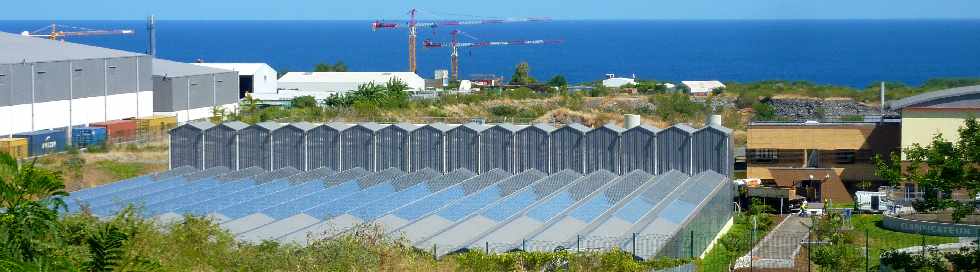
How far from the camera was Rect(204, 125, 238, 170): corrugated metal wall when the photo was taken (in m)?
32.8

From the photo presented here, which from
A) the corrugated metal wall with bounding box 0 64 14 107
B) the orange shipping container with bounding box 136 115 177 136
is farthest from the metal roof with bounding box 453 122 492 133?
the corrugated metal wall with bounding box 0 64 14 107

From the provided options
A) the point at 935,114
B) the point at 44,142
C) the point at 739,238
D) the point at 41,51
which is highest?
the point at 41,51

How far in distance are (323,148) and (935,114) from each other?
1462 centimetres

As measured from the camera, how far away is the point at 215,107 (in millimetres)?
48469

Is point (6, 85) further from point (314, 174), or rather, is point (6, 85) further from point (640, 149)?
point (640, 149)

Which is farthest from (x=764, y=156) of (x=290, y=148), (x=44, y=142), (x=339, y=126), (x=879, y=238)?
(x=44, y=142)

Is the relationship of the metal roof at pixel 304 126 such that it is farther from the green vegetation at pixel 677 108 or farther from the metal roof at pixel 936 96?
the green vegetation at pixel 677 108

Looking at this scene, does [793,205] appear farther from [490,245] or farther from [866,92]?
[866,92]

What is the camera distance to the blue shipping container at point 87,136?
128 ft

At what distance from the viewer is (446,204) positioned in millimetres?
26203

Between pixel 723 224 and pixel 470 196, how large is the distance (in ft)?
16.8

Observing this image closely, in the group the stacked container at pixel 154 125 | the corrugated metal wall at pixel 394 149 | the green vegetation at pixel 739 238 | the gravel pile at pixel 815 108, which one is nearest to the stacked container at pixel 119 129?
the stacked container at pixel 154 125

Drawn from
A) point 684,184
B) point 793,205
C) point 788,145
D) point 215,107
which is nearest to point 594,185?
point 684,184

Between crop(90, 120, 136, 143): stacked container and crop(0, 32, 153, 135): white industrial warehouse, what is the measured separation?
3.38 feet
